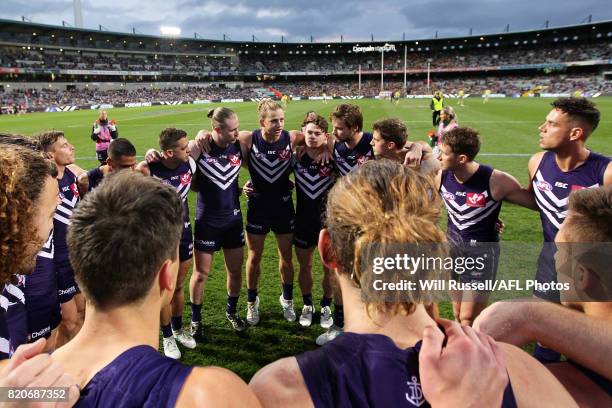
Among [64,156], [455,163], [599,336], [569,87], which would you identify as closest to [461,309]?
[455,163]

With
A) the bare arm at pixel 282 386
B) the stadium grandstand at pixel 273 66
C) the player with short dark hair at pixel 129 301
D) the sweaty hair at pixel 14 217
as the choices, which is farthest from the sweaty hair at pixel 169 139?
the stadium grandstand at pixel 273 66

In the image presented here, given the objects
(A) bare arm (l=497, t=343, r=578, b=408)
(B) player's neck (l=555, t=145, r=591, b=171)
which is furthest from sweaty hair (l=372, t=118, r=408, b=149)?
(A) bare arm (l=497, t=343, r=578, b=408)

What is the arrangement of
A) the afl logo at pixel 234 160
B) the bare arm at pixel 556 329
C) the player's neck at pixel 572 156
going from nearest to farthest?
the bare arm at pixel 556 329 → the player's neck at pixel 572 156 → the afl logo at pixel 234 160

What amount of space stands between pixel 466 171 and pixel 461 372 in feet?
11.4

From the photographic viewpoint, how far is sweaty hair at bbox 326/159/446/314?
1333 mm

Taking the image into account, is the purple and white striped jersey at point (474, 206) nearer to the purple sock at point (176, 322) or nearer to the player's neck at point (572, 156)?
the player's neck at point (572, 156)

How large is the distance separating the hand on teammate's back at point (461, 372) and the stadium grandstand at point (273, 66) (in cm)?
5878

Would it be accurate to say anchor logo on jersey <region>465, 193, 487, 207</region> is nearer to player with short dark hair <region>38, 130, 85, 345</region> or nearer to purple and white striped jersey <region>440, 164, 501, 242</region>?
purple and white striped jersey <region>440, 164, 501, 242</region>

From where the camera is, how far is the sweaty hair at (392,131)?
4461mm

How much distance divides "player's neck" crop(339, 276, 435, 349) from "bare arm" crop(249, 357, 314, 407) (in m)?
0.26

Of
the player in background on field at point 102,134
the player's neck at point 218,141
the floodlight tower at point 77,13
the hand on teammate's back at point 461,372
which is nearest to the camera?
the hand on teammate's back at point 461,372

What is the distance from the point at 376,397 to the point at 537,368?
572mm

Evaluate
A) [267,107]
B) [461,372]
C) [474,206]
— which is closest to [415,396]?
[461,372]

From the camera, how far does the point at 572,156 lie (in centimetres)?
396
